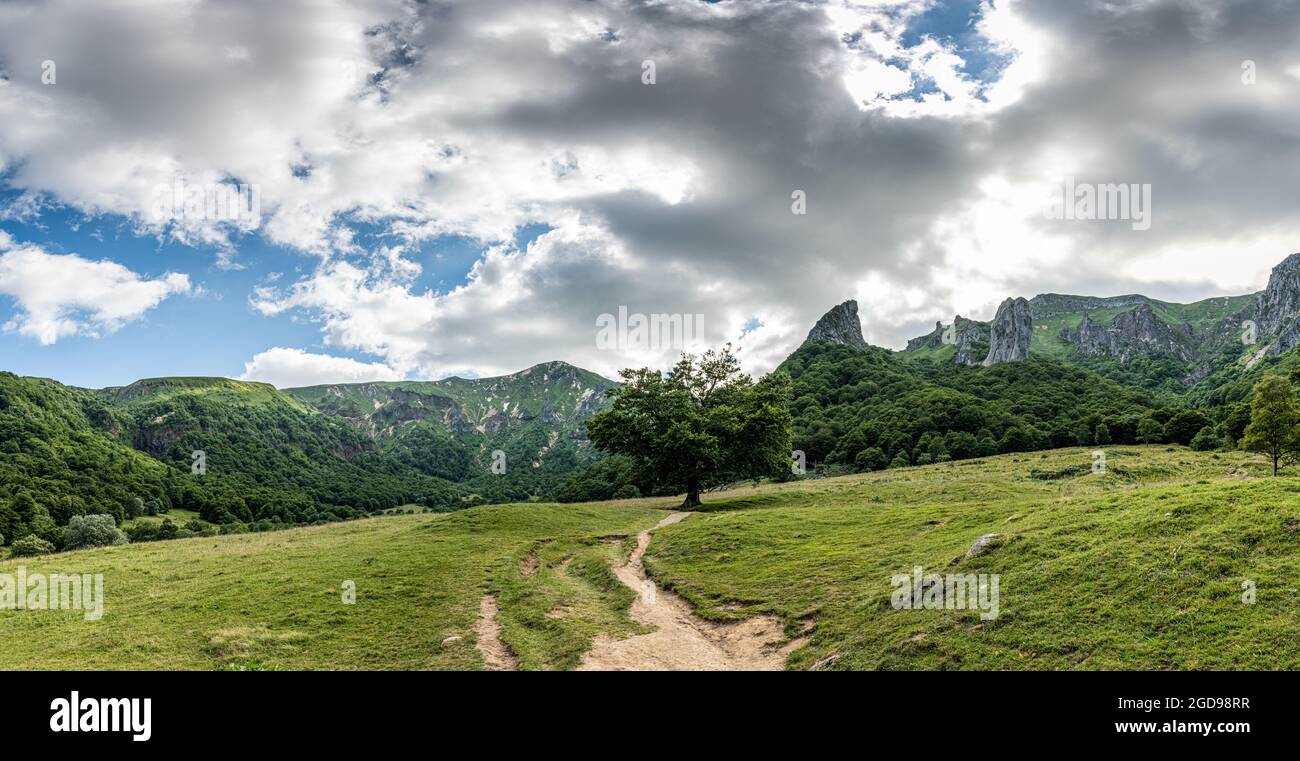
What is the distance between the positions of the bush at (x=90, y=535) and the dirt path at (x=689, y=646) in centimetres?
6580

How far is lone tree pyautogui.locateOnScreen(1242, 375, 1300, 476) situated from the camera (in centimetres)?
4209

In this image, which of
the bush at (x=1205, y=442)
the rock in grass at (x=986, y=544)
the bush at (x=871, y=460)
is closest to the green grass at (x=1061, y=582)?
the rock in grass at (x=986, y=544)

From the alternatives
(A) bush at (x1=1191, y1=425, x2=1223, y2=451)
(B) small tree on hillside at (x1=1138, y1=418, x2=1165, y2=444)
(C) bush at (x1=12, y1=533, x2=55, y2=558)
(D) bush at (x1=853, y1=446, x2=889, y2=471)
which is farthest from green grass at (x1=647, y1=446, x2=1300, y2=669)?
(B) small tree on hillside at (x1=1138, y1=418, x2=1165, y2=444)

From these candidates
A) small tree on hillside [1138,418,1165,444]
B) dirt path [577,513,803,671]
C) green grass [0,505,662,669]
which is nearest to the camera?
dirt path [577,513,803,671]

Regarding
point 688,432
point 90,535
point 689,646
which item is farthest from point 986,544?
point 90,535

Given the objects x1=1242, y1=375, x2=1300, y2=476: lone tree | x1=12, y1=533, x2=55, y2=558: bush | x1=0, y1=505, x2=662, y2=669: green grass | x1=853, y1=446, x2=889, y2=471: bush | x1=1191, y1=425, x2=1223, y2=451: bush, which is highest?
x1=1242, y1=375, x2=1300, y2=476: lone tree

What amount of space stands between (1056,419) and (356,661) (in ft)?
436

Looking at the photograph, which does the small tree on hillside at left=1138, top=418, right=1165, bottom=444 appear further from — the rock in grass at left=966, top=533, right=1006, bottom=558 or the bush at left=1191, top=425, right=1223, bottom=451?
the rock in grass at left=966, top=533, right=1006, bottom=558

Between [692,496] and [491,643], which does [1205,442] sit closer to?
[692,496]

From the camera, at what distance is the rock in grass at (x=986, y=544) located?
21594 millimetres

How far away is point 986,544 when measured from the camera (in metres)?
21.9

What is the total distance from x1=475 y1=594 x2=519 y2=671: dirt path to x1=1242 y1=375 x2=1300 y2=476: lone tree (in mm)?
53018

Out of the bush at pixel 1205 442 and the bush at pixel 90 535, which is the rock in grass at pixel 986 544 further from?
the bush at pixel 1205 442
